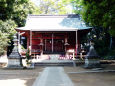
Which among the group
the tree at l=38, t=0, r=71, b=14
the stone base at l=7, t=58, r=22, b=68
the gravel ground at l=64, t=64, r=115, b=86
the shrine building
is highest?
the tree at l=38, t=0, r=71, b=14

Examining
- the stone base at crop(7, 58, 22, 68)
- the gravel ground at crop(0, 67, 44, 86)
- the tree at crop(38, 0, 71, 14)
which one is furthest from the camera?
the tree at crop(38, 0, 71, 14)

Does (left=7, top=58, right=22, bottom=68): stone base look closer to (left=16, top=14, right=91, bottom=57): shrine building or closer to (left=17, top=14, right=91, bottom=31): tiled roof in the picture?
(left=16, top=14, right=91, bottom=57): shrine building

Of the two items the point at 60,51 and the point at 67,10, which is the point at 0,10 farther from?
the point at 67,10

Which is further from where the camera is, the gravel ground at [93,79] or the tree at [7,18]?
the tree at [7,18]

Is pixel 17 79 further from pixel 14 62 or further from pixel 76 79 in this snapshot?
pixel 14 62

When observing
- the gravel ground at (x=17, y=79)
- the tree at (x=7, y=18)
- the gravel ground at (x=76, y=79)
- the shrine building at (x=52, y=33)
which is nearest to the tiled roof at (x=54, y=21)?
the shrine building at (x=52, y=33)

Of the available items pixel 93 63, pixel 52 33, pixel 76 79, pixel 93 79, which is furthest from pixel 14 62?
pixel 52 33

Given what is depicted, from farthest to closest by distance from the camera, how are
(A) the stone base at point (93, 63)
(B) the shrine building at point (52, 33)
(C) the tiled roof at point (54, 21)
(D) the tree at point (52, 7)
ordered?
(D) the tree at point (52, 7) → (C) the tiled roof at point (54, 21) → (B) the shrine building at point (52, 33) → (A) the stone base at point (93, 63)

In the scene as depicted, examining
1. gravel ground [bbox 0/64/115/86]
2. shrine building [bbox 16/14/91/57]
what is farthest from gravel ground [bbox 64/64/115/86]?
shrine building [bbox 16/14/91/57]

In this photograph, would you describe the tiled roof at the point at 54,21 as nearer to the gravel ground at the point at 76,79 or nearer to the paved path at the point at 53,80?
the gravel ground at the point at 76,79

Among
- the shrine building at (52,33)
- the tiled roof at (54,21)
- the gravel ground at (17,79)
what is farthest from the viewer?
the tiled roof at (54,21)

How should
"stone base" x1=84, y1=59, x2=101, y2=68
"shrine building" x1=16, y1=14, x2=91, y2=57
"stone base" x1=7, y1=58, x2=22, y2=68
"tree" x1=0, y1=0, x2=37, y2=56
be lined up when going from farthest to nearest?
1. "shrine building" x1=16, y1=14, x2=91, y2=57
2. "tree" x1=0, y1=0, x2=37, y2=56
3. "stone base" x1=84, y1=59, x2=101, y2=68
4. "stone base" x1=7, y1=58, x2=22, y2=68

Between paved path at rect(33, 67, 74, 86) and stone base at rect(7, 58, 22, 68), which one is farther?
stone base at rect(7, 58, 22, 68)

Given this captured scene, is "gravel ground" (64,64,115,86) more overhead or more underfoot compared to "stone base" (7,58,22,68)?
more underfoot
